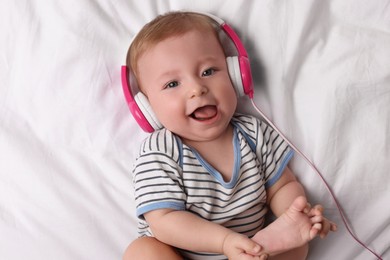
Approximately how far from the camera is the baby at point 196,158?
1248mm

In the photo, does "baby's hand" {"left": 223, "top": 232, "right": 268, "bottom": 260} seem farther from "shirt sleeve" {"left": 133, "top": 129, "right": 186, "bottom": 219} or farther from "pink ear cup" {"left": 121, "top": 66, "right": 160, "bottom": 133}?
"pink ear cup" {"left": 121, "top": 66, "right": 160, "bottom": 133}

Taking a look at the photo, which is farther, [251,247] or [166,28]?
[166,28]

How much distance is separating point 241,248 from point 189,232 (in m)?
0.13

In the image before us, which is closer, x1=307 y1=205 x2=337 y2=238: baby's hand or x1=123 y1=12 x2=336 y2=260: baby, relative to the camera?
x1=307 y1=205 x2=337 y2=238: baby's hand

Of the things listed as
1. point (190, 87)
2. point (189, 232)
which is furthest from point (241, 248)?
point (190, 87)

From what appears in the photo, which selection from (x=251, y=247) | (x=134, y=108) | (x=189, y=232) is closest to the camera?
(x=251, y=247)

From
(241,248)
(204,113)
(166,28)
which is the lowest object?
(241,248)

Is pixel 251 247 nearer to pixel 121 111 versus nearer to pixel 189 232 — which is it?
pixel 189 232

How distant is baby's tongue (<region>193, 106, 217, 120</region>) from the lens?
1.27m

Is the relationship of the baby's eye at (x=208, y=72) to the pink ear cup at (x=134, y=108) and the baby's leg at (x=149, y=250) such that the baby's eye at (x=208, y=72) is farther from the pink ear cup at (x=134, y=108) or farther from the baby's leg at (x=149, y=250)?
the baby's leg at (x=149, y=250)

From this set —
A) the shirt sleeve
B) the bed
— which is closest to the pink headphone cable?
the bed

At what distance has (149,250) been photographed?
1.26m

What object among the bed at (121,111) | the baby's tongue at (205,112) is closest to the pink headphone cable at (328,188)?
the bed at (121,111)

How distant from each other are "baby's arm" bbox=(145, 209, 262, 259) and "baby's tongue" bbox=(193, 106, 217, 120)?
206 millimetres
